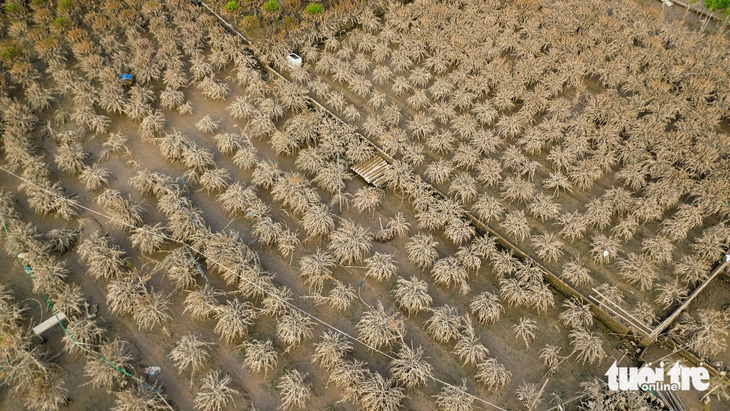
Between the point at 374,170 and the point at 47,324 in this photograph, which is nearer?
the point at 47,324

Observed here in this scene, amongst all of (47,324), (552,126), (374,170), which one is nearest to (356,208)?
(374,170)

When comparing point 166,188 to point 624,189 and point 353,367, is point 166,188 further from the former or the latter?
point 624,189

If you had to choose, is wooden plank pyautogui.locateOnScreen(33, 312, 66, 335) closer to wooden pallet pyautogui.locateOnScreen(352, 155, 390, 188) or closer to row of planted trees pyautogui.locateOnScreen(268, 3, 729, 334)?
wooden pallet pyautogui.locateOnScreen(352, 155, 390, 188)

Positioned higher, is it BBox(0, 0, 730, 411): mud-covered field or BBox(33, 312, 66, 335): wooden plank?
BBox(0, 0, 730, 411): mud-covered field

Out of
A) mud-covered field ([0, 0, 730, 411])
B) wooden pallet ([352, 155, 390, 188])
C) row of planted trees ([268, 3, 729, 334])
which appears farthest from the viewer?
wooden pallet ([352, 155, 390, 188])

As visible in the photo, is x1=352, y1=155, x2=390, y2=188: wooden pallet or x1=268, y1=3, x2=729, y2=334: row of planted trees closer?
x1=268, y1=3, x2=729, y2=334: row of planted trees

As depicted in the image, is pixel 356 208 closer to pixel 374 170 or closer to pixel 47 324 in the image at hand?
pixel 374 170

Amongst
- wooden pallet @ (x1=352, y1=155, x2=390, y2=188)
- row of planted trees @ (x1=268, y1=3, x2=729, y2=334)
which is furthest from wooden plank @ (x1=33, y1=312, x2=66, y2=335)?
row of planted trees @ (x1=268, y1=3, x2=729, y2=334)

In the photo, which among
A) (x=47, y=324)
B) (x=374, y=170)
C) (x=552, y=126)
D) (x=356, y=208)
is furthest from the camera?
(x=552, y=126)
